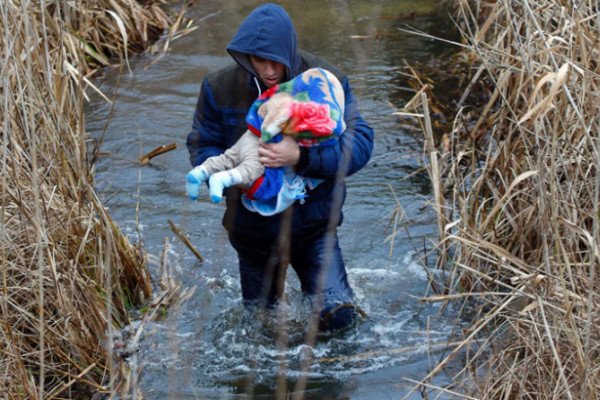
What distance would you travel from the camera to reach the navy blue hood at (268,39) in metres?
3.11

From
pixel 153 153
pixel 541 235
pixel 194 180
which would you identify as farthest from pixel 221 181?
pixel 153 153

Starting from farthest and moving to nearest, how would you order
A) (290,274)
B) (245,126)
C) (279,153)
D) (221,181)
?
1. (290,274)
2. (245,126)
3. (279,153)
4. (221,181)

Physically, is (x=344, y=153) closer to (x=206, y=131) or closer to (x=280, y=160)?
(x=280, y=160)

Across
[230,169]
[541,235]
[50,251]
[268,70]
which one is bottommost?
[541,235]

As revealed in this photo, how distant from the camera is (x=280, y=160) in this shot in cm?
317

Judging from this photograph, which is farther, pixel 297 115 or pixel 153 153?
pixel 153 153

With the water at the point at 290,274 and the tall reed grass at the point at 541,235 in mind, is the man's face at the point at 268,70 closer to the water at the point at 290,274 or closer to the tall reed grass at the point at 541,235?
the tall reed grass at the point at 541,235

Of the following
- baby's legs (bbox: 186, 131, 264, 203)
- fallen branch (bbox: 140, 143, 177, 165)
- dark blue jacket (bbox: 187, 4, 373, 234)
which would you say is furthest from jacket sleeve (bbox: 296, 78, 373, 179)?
fallen branch (bbox: 140, 143, 177, 165)

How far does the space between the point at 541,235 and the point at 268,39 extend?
5.05 feet

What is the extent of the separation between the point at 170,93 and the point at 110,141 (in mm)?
1028

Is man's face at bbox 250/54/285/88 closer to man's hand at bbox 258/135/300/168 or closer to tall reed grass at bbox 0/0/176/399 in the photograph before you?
man's hand at bbox 258/135/300/168

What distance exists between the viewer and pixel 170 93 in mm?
6988

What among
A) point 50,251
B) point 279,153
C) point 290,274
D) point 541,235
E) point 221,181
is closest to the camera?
point 221,181

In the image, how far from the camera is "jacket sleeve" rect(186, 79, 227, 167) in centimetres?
342
